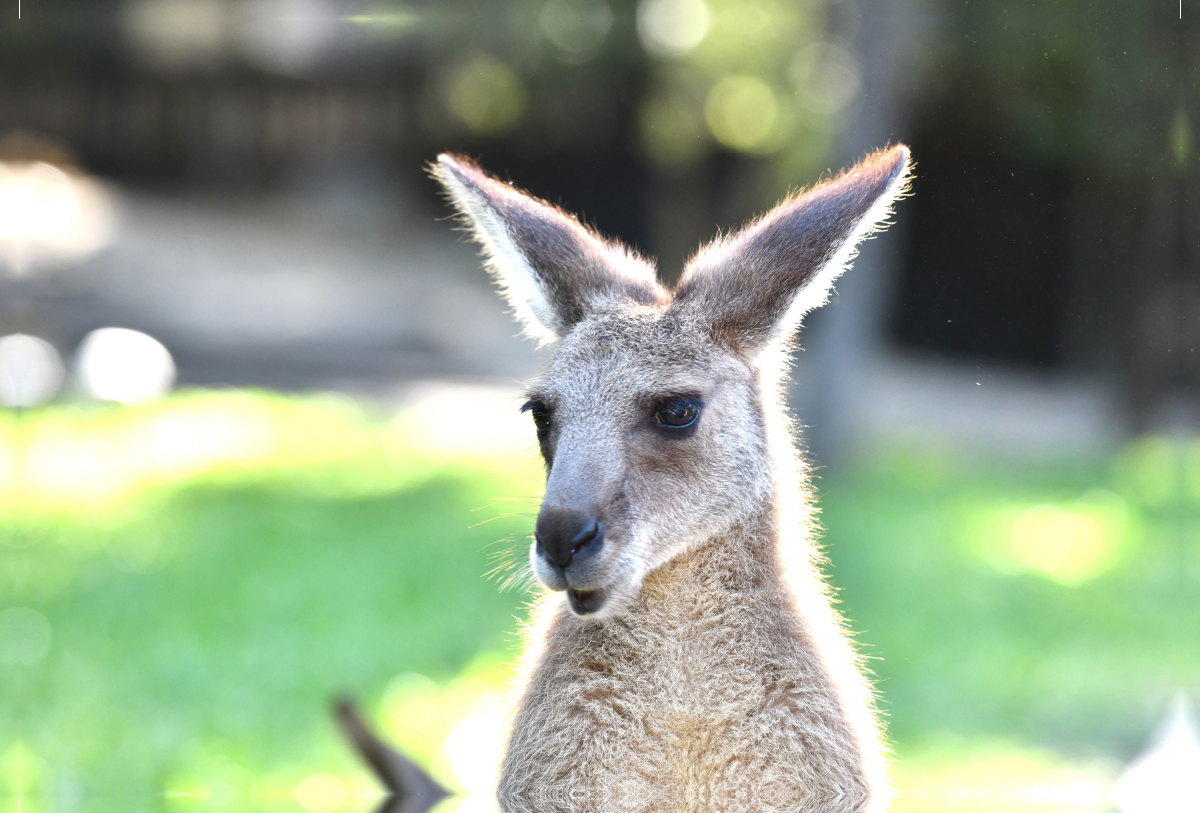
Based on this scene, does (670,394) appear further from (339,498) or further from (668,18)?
(668,18)

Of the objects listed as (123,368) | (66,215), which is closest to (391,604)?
(123,368)

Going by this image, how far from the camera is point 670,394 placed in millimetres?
2686

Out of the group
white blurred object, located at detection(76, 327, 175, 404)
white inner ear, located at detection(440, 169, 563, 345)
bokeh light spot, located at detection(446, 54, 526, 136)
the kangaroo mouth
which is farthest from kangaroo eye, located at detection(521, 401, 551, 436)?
white blurred object, located at detection(76, 327, 175, 404)

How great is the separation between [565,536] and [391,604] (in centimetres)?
483

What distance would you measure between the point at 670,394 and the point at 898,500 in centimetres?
684

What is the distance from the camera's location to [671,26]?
1183cm

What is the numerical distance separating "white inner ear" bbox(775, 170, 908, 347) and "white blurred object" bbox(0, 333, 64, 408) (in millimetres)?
8085

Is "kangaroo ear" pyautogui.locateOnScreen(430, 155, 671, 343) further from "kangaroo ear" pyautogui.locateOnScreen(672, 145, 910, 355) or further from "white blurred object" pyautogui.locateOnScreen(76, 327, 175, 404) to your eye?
"white blurred object" pyautogui.locateOnScreen(76, 327, 175, 404)

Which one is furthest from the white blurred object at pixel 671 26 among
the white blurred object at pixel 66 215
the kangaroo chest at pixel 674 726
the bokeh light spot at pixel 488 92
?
the kangaroo chest at pixel 674 726

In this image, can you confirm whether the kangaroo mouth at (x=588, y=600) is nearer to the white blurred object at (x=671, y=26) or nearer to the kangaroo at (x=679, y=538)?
the kangaroo at (x=679, y=538)

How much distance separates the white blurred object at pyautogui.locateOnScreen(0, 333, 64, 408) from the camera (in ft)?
32.0

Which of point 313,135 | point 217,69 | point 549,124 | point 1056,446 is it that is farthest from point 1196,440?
point 217,69

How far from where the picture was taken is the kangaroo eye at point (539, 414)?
2.83 metres

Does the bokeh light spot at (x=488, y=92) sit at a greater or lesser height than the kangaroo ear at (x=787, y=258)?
greater
